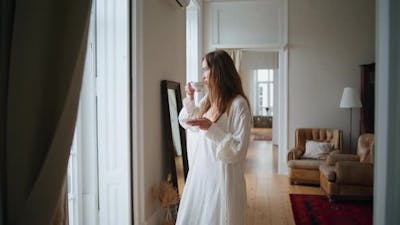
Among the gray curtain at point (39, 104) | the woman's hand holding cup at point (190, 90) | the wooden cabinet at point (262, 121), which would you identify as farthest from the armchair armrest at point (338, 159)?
the wooden cabinet at point (262, 121)

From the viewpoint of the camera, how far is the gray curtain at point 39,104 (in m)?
1.03

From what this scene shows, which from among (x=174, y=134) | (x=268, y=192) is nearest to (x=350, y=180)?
(x=268, y=192)

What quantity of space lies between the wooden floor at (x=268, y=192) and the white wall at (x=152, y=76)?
1336 mm

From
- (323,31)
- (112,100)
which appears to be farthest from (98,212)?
(323,31)

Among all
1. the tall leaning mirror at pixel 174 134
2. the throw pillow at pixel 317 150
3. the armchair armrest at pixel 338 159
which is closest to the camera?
the tall leaning mirror at pixel 174 134

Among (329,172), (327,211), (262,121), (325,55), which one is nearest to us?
(327,211)

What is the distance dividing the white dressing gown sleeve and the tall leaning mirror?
49.8 inches

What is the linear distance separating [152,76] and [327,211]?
283cm

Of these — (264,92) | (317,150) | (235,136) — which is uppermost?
(264,92)

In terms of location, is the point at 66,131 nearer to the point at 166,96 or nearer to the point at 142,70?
the point at 142,70

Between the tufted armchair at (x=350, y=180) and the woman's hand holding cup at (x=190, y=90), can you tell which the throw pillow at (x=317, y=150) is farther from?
the woman's hand holding cup at (x=190, y=90)

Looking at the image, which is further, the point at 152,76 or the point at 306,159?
the point at 306,159

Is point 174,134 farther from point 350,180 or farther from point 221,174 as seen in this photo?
point 350,180

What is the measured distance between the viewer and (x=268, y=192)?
4.84 metres
